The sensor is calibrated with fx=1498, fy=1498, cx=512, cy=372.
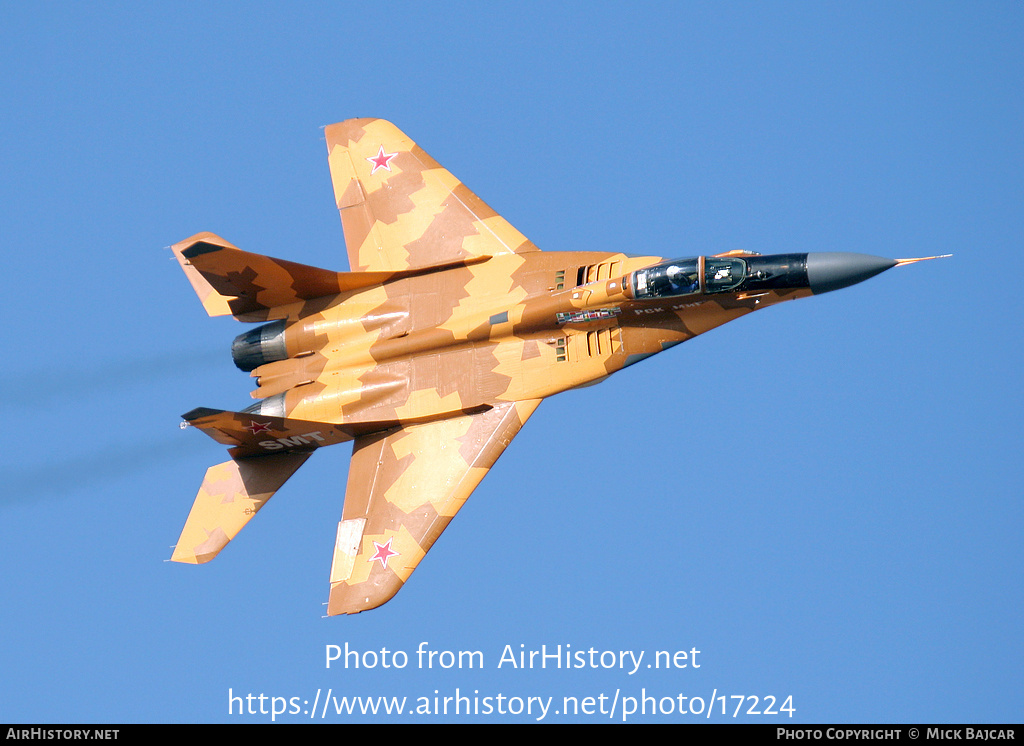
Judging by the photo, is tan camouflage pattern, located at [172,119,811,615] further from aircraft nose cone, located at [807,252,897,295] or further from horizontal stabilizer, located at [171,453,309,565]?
aircraft nose cone, located at [807,252,897,295]

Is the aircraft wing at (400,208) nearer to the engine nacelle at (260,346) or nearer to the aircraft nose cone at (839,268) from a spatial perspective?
the engine nacelle at (260,346)

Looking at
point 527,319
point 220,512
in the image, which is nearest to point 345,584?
point 220,512

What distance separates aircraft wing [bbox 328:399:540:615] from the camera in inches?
953

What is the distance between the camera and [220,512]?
84.1ft

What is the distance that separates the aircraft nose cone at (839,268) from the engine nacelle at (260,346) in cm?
908

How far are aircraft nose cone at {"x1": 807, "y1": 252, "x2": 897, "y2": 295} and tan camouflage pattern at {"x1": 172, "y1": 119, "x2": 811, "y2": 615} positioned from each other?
371mm

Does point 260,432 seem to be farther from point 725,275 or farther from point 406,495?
point 725,275

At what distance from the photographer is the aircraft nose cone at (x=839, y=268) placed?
23.2 meters

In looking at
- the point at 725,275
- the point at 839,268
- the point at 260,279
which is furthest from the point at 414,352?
the point at 839,268

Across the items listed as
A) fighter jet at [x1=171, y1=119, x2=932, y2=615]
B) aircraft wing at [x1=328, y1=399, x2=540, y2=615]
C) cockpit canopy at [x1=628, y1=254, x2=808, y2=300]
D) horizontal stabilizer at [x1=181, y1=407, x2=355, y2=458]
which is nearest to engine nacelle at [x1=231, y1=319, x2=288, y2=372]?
fighter jet at [x1=171, y1=119, x2=932, y2=615]
